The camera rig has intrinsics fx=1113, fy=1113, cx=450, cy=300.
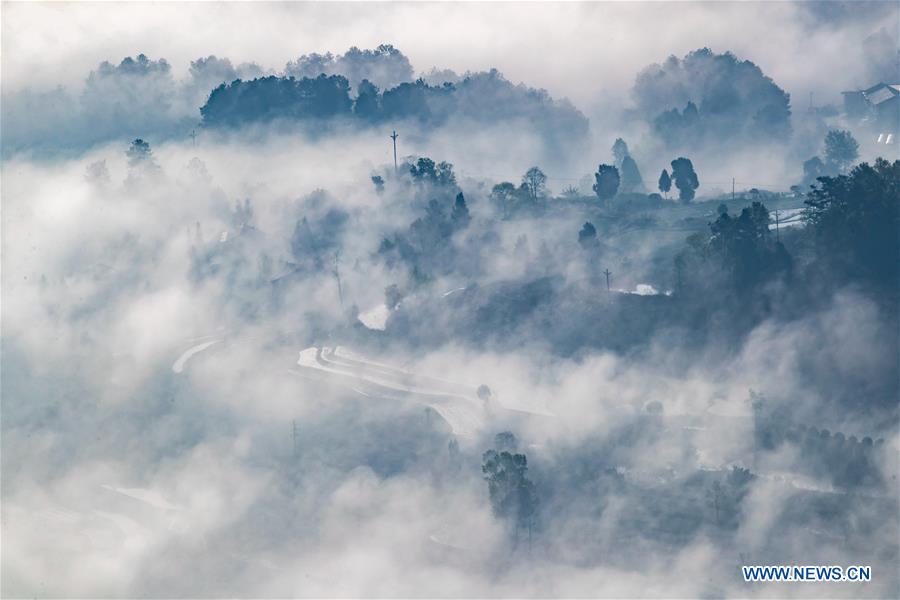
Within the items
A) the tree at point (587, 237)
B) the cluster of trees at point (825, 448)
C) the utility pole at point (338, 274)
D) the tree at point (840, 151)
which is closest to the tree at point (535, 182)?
the tree at point (587, 237)

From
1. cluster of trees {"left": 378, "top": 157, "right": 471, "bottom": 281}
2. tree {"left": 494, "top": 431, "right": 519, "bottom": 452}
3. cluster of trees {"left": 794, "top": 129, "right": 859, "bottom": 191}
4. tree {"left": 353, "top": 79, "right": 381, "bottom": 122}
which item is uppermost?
tree {"left": 353, "top": 79, "right": 381, "bottom": 122}

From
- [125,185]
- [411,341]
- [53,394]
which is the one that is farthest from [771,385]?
[125,185]

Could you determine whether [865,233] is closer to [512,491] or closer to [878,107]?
[512,491]

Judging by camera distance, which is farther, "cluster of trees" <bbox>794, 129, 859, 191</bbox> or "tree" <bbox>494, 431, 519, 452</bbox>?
"cluster of trees" <bbox>794, 129, 859, 191</bbox>

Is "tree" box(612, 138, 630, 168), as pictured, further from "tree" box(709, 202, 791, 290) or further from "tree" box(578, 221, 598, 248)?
"tree" box(709, 202, 791, 290)

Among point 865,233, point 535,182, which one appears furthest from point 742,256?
point 535,182

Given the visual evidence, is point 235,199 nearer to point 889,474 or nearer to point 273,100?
point 273,100

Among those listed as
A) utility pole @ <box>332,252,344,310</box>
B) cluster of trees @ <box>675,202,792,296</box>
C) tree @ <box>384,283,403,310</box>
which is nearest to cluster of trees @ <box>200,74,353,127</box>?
utility pole @ <box>332,252,344,310</box>
